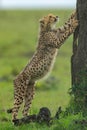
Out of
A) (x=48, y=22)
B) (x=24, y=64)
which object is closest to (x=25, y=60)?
(x=24, y=64)

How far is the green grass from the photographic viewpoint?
38.8 feet

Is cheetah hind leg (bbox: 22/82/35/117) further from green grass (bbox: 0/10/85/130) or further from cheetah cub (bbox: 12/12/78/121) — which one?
green grass (bbox: 0/10/85/130)

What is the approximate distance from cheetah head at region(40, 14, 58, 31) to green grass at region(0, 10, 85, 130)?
4.91 feet

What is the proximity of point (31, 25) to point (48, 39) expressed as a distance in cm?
2743

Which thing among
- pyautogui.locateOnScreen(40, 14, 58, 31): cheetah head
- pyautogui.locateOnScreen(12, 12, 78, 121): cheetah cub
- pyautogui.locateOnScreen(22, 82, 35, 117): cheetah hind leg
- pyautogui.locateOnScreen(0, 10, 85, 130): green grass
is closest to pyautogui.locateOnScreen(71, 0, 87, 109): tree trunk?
pyautogui.locateOnScreen(12, 12, 78, 121): cheetah cub

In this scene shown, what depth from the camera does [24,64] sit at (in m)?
22.1

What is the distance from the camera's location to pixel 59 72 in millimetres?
22625

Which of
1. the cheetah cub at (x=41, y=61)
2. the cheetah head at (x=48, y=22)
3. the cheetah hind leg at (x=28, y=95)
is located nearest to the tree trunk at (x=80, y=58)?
the cheetah cub at (x=41, y=61)

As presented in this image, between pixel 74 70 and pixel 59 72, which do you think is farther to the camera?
pixel 59 72

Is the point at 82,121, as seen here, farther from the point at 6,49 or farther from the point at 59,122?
the point at 6,49

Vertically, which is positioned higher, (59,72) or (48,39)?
(48,39)

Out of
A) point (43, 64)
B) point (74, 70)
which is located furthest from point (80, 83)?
point (43, 64)

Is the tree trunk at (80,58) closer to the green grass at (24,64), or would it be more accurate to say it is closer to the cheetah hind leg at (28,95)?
the green grass at (24,64)

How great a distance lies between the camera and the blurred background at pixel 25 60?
1458 centimetres
